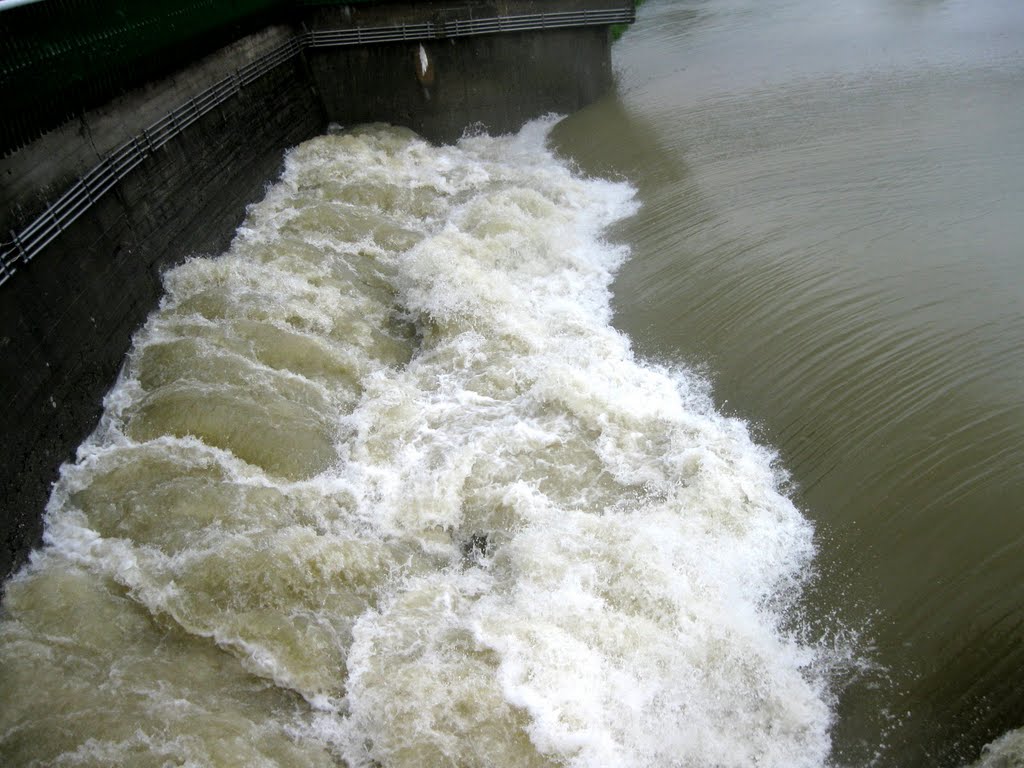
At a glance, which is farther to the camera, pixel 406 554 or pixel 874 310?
pixel 874 310

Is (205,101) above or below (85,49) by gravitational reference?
below

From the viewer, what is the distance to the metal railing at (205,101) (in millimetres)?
6320

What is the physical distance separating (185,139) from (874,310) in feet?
25.6

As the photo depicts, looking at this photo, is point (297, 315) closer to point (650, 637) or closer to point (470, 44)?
point (650, 637)

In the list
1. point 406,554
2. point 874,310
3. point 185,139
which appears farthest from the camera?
point 185,139

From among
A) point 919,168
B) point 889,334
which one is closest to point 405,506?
point 889,334

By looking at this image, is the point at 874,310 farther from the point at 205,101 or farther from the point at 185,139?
the point at 205,101

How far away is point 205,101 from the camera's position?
381 inches

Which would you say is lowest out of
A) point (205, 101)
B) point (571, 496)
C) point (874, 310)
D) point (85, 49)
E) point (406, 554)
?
point (571, 496)

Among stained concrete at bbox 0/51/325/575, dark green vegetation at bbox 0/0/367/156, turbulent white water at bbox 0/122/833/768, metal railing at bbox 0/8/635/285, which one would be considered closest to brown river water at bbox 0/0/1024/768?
turbulent white water at bbox 0/122/833/768

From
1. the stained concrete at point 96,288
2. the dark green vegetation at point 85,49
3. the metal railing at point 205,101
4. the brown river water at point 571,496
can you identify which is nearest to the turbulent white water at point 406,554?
the brown river water at point 571,496

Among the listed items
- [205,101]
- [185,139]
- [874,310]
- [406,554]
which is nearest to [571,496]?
[406,554]

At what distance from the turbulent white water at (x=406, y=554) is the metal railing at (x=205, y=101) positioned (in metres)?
1.24

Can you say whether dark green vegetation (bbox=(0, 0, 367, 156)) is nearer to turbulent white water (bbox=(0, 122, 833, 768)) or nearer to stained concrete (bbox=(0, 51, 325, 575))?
stained concrete (bbox=(0, 51, 325, 575))
